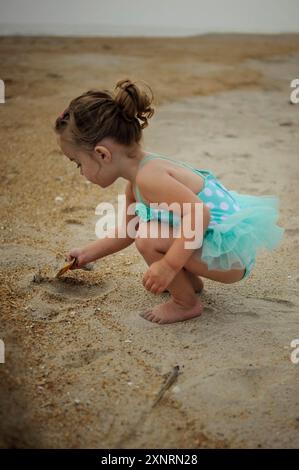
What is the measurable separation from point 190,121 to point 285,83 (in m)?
1.80

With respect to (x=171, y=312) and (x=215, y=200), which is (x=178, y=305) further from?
(x=215, y=200)

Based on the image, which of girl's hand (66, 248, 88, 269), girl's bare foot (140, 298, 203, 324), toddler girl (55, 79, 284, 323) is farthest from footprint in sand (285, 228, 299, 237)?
girl's hand (66, 248, 88, 269)

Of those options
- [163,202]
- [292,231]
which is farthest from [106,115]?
[292,231]

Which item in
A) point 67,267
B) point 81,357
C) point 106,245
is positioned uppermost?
point 106,245

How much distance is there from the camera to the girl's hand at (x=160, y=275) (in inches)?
75.9

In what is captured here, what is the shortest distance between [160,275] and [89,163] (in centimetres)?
52

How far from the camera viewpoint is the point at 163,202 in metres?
1.96

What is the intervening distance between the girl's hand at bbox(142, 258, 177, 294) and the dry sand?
233mm

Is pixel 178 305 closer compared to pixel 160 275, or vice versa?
pixel 160 275

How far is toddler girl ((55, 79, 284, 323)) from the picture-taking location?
6.37ft

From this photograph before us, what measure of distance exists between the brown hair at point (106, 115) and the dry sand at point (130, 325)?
0.72 metres

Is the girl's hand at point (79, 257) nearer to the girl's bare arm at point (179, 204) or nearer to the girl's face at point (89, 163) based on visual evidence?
the girl's face at point (89, 163)

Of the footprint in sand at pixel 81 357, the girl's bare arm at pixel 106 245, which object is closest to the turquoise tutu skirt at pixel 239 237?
the girl's bare arm at pixel 106 245
